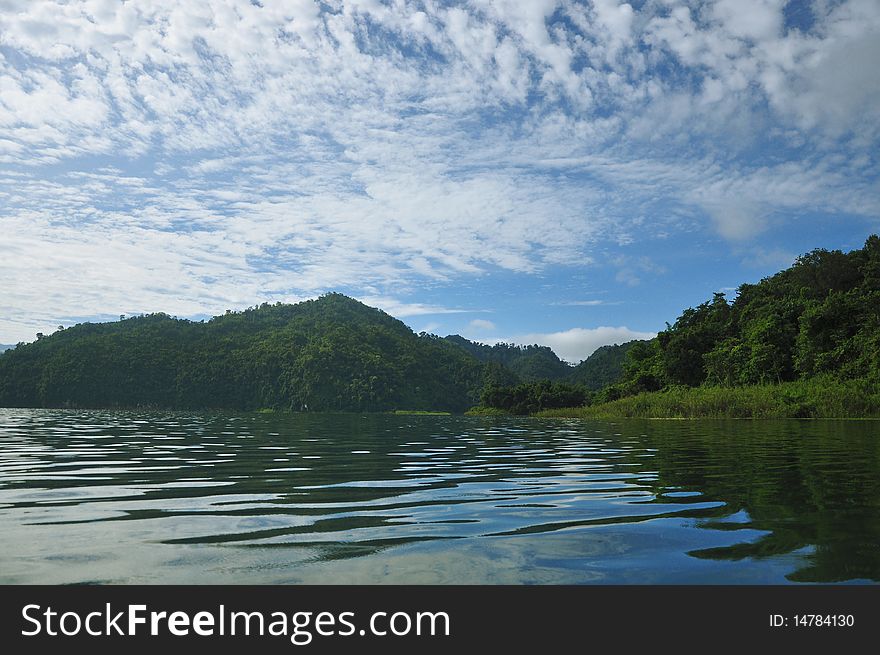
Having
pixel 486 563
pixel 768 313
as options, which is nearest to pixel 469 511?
pixel 486 563

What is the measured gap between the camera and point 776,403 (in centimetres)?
4381

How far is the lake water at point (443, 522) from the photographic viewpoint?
16.5ft

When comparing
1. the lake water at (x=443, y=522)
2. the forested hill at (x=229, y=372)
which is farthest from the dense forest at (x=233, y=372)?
the lake water at (x=443, y=522)

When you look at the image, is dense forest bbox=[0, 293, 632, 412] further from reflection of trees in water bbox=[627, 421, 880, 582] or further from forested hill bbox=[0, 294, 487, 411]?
reflection of trees in water bbox=[627, 421, 880, 582]

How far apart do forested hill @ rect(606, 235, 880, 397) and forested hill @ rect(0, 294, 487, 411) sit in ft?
287

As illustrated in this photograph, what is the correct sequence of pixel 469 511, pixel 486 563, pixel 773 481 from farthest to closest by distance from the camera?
pixel 773 481
pixel 469 511
pixel 486 563

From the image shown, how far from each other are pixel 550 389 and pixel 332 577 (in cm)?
10001

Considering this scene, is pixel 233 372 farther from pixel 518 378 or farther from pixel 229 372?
pixel 518 378

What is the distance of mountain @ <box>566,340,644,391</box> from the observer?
166012mm

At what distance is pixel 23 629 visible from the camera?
3984 millimetres

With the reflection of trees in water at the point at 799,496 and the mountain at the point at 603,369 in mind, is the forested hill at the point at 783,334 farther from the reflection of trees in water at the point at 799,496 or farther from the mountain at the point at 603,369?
the mountain at the point at 603,369

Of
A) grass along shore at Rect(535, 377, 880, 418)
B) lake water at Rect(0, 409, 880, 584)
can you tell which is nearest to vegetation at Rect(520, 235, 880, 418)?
grass along shore at Rect(535, 377, 880, 418)

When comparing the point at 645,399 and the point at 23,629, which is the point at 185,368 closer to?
the point at 645,399

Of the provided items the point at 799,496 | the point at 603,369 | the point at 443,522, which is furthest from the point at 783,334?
the point at 603,369
